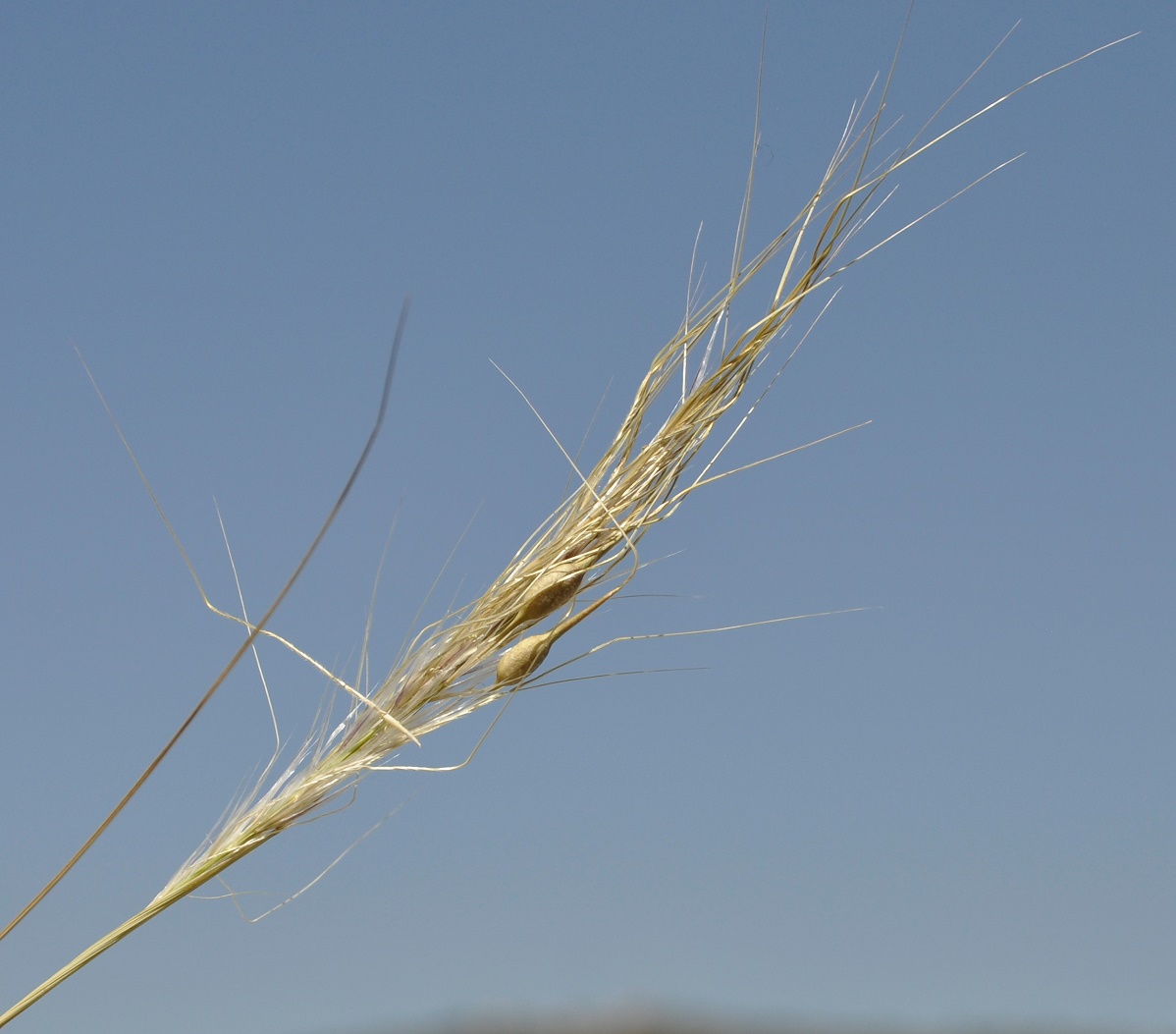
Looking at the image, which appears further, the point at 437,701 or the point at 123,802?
the point at 437,701

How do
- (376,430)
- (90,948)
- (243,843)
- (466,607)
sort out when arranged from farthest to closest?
(466,607) < (243,843) < (90,948) < (376,430)

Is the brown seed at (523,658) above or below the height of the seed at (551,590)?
→ below

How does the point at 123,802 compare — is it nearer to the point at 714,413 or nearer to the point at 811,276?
the point at 714,413

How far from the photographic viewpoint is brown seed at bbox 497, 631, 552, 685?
1347mm

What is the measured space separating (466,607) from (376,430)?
0.58 meters

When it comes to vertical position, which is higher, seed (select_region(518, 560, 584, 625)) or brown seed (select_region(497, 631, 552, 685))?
seed (select_region(518, 560, 584, 625))

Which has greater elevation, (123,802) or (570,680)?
(570,680)

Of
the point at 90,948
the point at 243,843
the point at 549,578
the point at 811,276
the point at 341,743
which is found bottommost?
the point at 90,948

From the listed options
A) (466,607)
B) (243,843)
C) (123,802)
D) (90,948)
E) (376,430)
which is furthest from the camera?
(466,607)

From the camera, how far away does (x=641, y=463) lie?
1.36 meters

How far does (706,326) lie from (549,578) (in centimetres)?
36

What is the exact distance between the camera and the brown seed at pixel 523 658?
1.35 metres

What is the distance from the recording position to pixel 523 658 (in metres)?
1.34

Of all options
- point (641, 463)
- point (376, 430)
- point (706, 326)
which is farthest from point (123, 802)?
point (706, 326)
